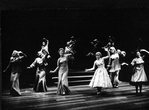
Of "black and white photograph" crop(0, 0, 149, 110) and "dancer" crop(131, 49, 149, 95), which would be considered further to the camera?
"dancer" crop(131, 49, 149, 95)

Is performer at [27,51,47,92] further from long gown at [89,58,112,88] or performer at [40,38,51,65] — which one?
long gown at [89,58,112,88]

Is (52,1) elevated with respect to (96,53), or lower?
elevated

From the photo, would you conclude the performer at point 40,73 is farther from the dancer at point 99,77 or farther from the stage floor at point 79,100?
the dancer at point 99,77

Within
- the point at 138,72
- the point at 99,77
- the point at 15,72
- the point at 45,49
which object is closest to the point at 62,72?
the point at 45,49

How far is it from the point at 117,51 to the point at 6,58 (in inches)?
68.0

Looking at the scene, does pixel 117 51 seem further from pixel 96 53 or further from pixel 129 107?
pixel 129 107

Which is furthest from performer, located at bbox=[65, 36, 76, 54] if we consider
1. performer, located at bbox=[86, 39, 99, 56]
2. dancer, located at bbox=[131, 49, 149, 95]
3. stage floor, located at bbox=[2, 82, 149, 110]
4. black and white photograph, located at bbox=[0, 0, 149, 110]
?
dancer, located at bbox=[131, 49, 149, 95]

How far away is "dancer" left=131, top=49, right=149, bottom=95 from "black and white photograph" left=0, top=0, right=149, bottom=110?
17 mm

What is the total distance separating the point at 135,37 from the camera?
10.7 ft

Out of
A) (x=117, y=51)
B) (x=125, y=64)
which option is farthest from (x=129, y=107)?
(x=117, y=51)

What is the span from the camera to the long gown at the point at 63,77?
3.11m

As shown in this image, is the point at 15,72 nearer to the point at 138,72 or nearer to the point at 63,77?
the point at 63,77

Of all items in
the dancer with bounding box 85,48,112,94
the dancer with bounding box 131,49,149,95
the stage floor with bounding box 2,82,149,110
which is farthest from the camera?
the dancer with bounding box 131,49,149,95

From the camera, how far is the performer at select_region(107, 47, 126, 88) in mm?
3195
